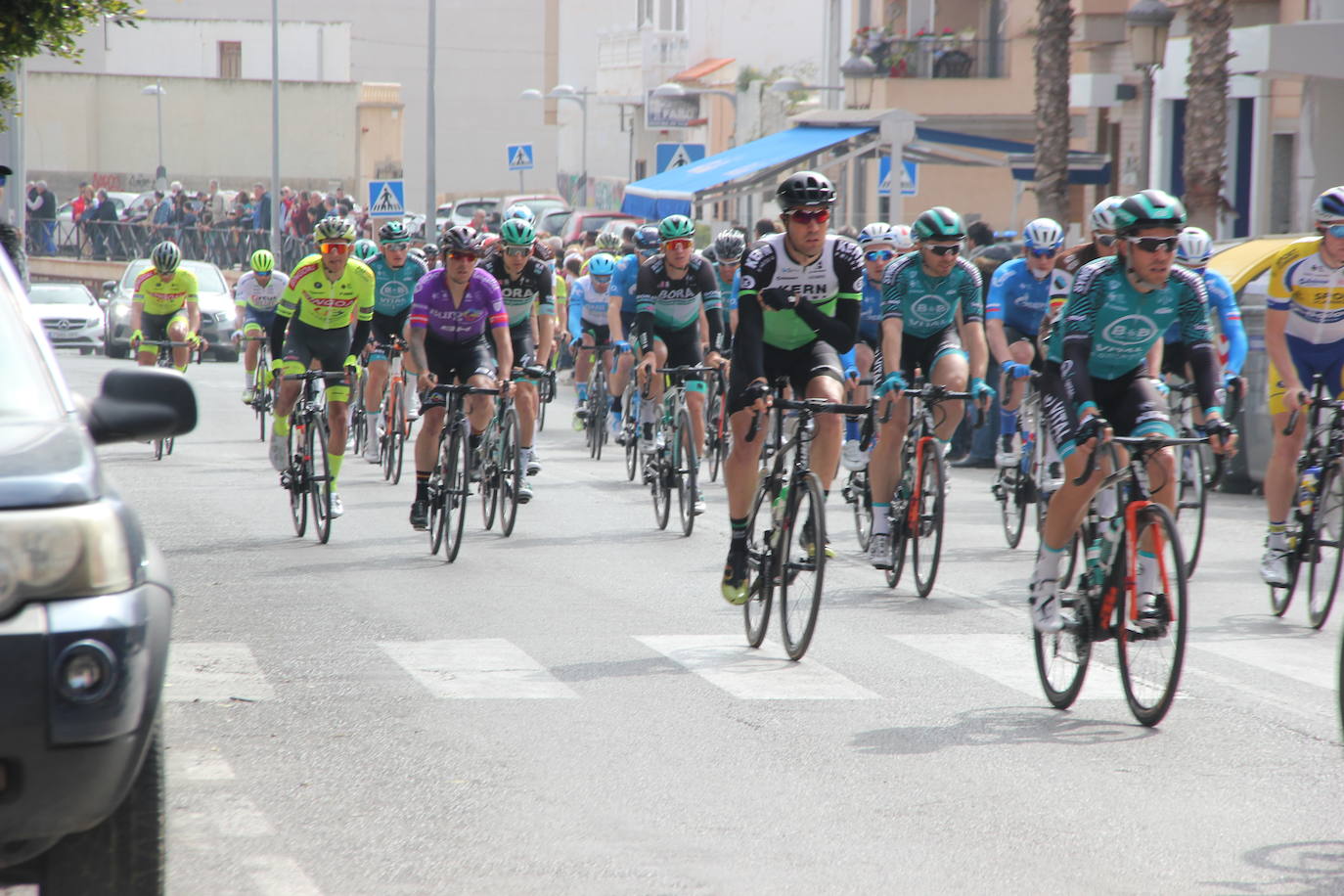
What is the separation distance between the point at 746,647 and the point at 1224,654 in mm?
2138

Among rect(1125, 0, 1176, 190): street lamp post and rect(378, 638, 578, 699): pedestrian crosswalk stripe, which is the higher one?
rect(1125, 0, 1176, 190): street lamp post

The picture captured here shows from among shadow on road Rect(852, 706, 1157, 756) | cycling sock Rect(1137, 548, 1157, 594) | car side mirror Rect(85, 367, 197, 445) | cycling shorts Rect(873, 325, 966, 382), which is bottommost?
shadow on road Rect(852, 706, 1157, 756)

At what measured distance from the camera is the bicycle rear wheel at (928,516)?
10.3 metres

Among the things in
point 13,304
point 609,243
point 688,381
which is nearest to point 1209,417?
point 13,304

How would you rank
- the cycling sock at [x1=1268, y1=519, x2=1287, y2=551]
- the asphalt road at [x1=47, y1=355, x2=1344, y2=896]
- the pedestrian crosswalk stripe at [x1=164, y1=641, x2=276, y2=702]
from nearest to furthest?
the asphalt road at [x1=47, y1=355, x2=1344, y2=896] < the pedestrian crosswalk stripe at [x1=164, y1=641, x2=276, y2=702] < the cycling sock at [x1=1268, y1=519, x2=1287, y2=551]

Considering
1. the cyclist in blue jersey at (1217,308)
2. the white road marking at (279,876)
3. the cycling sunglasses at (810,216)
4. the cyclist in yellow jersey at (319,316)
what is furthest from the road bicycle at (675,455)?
the white road marking at (279,876)

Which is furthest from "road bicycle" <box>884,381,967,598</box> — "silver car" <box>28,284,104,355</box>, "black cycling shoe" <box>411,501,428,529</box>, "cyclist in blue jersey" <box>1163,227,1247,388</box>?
"silver car" <box>28,284,104,355</box>

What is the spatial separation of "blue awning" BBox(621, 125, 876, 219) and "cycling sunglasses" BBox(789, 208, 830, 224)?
64.8ft

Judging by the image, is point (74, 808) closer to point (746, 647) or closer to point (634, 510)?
point (746, 647)

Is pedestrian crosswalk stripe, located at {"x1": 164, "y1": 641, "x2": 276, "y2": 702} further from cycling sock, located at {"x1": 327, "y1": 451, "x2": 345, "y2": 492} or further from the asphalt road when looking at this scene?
cycling sock, located at {"x1": 327, "y1": 451, "x2": 345, "y2": 492}

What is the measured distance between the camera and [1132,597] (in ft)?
23.5

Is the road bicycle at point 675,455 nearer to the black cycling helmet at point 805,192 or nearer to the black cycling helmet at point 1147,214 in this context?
the black cycling helmet at point 805,192

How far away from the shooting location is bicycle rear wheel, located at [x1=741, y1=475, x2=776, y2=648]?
8.74 m

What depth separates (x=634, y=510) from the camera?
1491cm
